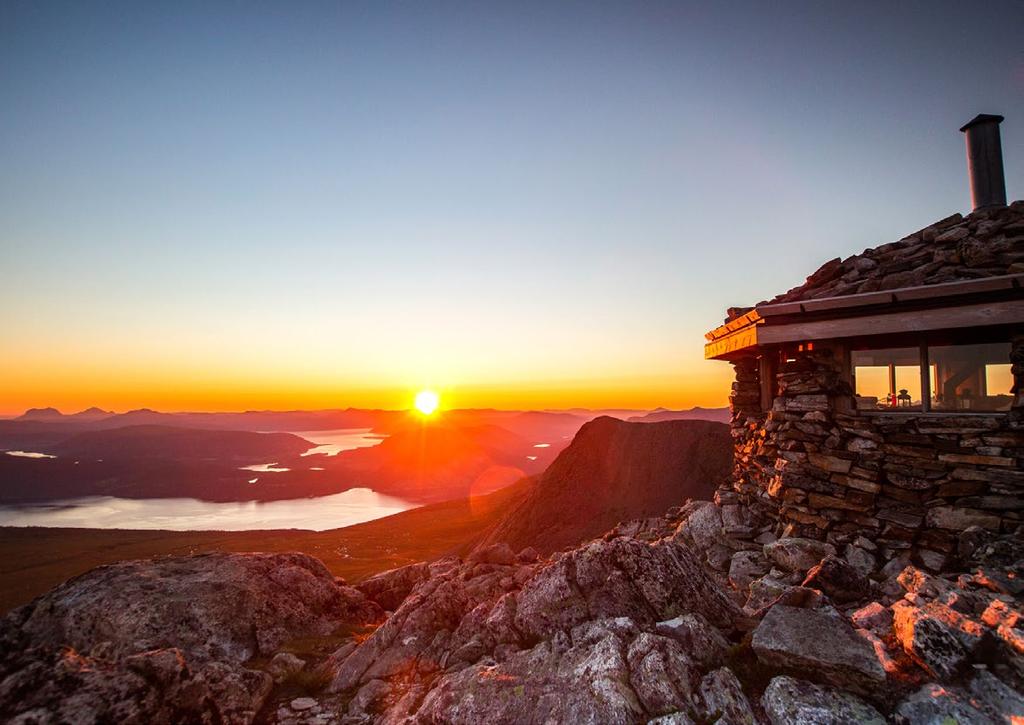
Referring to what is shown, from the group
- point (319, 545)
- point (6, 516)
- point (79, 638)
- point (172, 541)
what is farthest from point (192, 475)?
point (79, 638)

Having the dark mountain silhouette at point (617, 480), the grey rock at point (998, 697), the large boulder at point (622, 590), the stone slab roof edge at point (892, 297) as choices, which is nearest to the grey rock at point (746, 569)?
the large boulder at point (622, 590)

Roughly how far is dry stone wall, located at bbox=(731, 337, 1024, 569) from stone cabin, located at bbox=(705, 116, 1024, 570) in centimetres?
2

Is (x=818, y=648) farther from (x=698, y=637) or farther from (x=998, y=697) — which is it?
(x=998, y=697)

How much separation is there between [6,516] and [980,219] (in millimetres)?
145014

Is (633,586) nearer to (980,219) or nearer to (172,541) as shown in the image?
(980,219)

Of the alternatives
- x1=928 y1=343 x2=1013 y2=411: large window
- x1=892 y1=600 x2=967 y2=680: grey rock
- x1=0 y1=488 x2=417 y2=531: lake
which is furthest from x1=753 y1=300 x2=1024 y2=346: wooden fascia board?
x1=0 y1=488 x2=417 y2=531: lake

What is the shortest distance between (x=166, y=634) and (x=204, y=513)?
110129 mm

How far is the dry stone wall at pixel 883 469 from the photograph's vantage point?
29.6 ft

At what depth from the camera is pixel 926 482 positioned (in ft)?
31.3

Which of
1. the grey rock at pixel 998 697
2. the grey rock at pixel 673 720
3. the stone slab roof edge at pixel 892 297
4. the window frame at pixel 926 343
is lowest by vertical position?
the grey rock at pixel 673 720

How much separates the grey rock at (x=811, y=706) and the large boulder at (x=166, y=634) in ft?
20.1

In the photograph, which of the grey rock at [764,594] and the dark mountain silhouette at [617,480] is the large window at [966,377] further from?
the dark mountain silhouette at [617,480]

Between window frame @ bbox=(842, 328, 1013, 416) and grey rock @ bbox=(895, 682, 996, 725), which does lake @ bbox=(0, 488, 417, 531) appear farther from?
grey rock @ bbox=(895, 682, 996, 725)

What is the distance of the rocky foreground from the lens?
16.5ft
